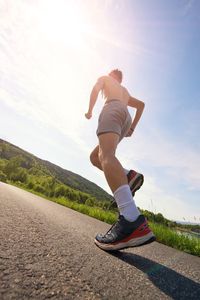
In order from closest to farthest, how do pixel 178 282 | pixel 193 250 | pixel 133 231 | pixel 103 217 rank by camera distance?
1. pixel 178 282
2. pixel 133 231
3. pixel 193 250
4. pixel 103 217

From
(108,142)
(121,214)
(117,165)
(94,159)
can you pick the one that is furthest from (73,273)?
(94,159)

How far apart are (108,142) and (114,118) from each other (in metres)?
0.33

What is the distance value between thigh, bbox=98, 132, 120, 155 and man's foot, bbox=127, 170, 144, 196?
1.11 feet

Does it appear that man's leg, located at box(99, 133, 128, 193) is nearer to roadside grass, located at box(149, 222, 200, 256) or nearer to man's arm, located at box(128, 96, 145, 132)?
man's arm, located at box(128, 96, 145, 132)

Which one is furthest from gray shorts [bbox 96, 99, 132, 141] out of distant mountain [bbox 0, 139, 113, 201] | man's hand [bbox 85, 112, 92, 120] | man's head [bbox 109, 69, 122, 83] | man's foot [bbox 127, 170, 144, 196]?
distant mountain [bbox 0, 139, 113, 201]

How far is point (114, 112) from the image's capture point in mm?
3127

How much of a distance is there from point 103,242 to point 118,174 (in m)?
0.60

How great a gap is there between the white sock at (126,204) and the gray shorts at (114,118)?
2.11ft

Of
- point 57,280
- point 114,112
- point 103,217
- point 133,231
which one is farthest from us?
point 103,217

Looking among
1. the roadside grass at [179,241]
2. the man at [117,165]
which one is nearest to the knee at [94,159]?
the man at [117,165]

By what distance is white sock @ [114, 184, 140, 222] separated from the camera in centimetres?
243

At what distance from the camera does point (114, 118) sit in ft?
10.1

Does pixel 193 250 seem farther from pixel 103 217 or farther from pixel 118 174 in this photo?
pixel 103 217

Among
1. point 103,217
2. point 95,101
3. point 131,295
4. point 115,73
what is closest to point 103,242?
point 131,295
